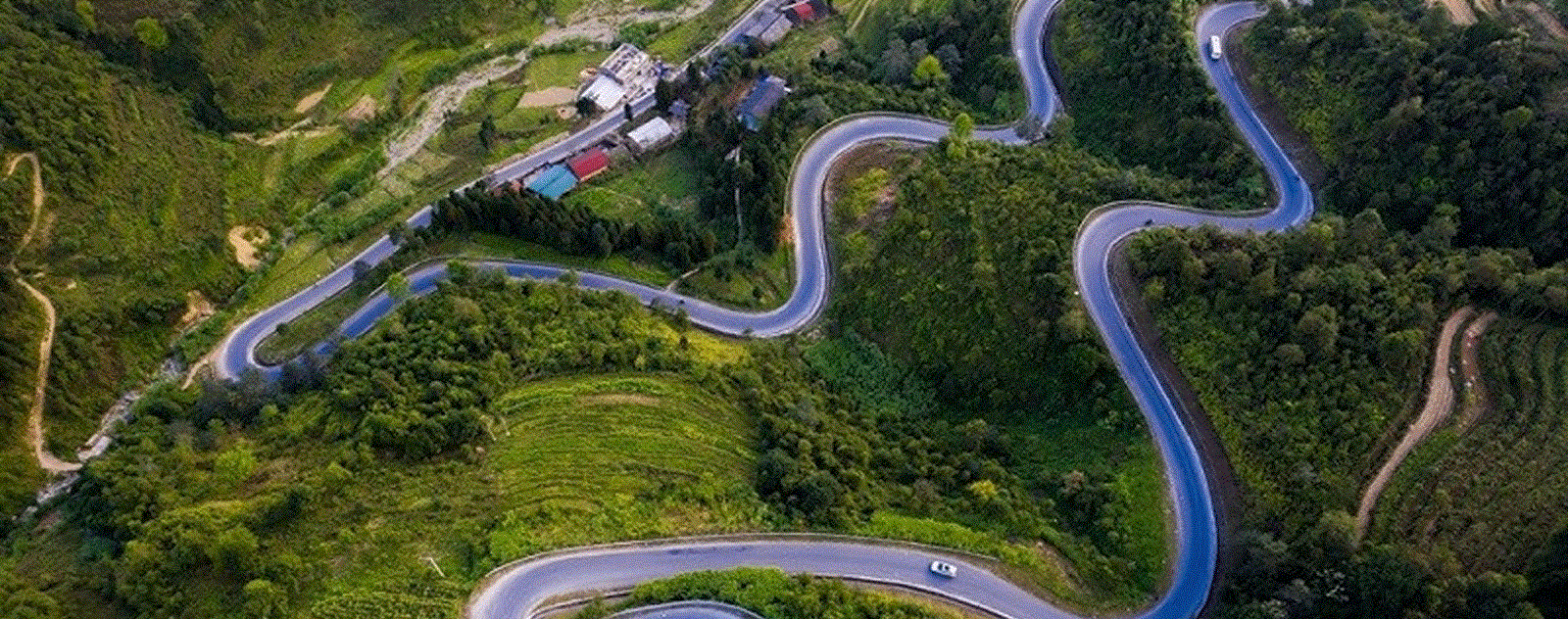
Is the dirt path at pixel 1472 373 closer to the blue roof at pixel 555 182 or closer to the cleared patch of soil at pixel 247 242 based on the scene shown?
the blue roof at pixel 555 182

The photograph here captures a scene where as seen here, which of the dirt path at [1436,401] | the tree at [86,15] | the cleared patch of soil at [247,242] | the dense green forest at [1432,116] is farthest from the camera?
the tree at [86,15]

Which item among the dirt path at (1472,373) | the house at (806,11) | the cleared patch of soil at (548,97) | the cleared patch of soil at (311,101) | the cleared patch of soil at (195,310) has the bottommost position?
the dirt path at (1472,373)

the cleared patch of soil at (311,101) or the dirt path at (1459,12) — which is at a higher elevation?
the cleared patch of soil at (311,101)

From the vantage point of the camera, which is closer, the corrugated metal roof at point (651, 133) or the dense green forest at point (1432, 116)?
the dense green forest at point (1432, 116)

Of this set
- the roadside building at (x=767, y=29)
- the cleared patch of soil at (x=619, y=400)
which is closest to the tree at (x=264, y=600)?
the cleared patch of soil at (x=619, y=400)

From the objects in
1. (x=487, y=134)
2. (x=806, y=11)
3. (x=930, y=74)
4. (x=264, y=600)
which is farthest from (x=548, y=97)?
(x=264, y=600)

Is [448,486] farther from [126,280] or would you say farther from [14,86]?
[14,86]

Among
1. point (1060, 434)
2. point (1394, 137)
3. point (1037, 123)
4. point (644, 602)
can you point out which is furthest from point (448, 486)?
point (1394, 137)
